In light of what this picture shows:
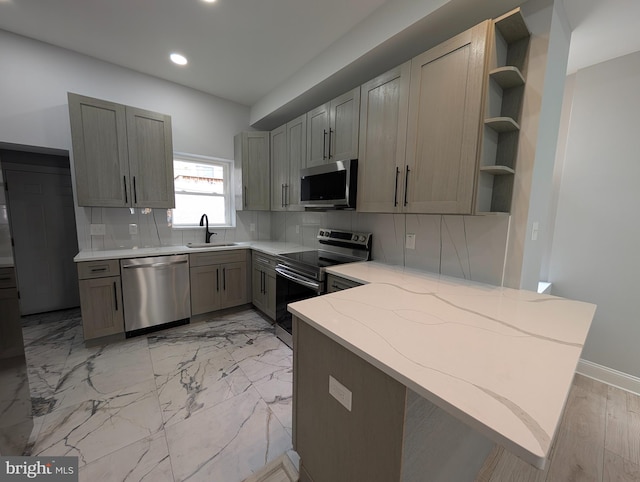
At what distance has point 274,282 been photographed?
279cm

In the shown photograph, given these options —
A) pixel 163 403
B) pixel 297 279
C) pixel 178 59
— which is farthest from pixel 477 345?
pixel 178 59

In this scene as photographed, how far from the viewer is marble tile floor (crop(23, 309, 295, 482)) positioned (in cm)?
138

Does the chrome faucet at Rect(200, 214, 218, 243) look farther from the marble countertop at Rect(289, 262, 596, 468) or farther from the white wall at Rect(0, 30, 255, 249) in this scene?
the marble countertop at Rect(289, 262, 596, 468)

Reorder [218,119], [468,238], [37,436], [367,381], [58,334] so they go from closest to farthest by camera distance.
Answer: [367,381] < [37,436] < [468,238] < [58,334] < [218,119]

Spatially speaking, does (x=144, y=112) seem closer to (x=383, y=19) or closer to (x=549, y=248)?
(x=383, y=19)

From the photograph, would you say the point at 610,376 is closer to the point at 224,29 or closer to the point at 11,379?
the point at 11,379

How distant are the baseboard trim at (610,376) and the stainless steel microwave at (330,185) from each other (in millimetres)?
2315

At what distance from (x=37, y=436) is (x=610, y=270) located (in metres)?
4.29

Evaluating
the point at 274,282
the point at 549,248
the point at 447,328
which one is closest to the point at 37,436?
the point at 274,282

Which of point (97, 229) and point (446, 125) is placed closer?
point (446, 125)

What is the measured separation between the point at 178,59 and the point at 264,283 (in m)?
2.55

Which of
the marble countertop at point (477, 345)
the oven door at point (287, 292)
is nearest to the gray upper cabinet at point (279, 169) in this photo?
the oven door at point (287, 292)

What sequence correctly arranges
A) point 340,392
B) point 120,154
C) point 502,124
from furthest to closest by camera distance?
point 120,154 < point 502,124 < point 340,392

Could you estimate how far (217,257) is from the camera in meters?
3.06
